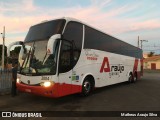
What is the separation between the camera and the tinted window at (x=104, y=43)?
38.5 ft

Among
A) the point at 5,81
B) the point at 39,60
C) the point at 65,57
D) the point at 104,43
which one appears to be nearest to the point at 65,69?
the point at 65,57

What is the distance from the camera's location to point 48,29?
9898mm

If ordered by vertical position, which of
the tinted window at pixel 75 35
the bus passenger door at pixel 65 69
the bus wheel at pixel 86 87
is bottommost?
the bus wheel at pixel 86 87

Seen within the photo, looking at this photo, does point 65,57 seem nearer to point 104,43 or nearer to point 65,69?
point 65,69

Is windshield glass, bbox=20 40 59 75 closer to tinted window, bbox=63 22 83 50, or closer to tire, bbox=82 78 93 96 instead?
tinted window, bbox=63 22 83 50

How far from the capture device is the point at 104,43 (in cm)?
1364

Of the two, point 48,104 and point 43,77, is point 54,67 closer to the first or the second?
point 43,77

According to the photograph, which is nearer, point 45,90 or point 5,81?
point 45,90

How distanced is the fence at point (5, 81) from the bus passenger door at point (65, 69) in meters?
4.00

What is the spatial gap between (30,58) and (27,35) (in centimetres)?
157

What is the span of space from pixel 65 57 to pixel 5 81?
4.25m

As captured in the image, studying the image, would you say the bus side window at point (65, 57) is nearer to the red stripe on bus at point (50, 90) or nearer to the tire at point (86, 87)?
the red stripe on bus at point (50, 90)

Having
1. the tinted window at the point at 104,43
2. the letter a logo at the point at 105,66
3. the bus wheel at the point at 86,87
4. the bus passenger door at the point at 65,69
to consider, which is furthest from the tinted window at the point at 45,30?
the letter a logo at the point at 105,66

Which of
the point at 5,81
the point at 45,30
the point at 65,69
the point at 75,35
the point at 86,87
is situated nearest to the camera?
the point at 65,69
